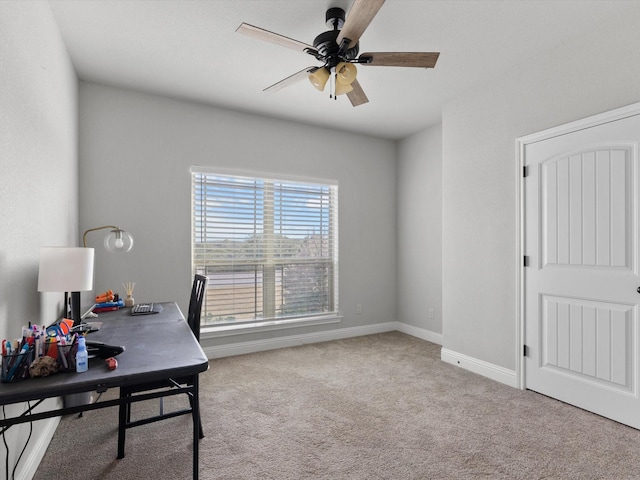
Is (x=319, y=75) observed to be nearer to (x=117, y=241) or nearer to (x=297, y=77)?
(x=297, y=77)

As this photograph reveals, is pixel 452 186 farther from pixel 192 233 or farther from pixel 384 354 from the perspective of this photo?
pixel 192 233

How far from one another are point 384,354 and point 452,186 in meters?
1.91

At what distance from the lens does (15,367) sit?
1276 mm

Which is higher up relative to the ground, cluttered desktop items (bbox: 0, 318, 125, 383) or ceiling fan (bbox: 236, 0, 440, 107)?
ceiling fan (bbox: 236, 0, 440, 107)

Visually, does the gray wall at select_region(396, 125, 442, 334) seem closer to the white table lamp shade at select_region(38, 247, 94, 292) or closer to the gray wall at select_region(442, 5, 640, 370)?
the gray wall at select_region(442, 5, 640, 370)

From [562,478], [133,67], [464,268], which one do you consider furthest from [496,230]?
[133,67]

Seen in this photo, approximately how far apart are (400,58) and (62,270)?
2.20m

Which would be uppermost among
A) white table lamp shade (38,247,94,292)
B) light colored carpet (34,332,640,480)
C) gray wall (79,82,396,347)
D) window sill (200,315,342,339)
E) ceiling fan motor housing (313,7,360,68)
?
ceiling fan motor housing (313,7,360,68)

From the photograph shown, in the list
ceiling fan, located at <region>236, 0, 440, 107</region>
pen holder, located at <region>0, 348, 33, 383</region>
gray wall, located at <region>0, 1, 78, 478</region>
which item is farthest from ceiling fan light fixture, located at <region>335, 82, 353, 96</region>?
pen holder, located at <region>0, 348, 33, 383</region>

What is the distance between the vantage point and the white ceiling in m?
2.25

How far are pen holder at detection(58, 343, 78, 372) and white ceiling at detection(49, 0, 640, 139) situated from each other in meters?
2.05

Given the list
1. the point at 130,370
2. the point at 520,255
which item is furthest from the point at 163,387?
the point at 520,255

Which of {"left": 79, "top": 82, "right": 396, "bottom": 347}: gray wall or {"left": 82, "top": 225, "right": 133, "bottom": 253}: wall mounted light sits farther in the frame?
{"left": 79, "top": 82, "right": 396, "bottom": 347}: gray wall

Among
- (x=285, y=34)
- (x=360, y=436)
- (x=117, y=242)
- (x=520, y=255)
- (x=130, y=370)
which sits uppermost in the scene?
(x=285, y=34)
